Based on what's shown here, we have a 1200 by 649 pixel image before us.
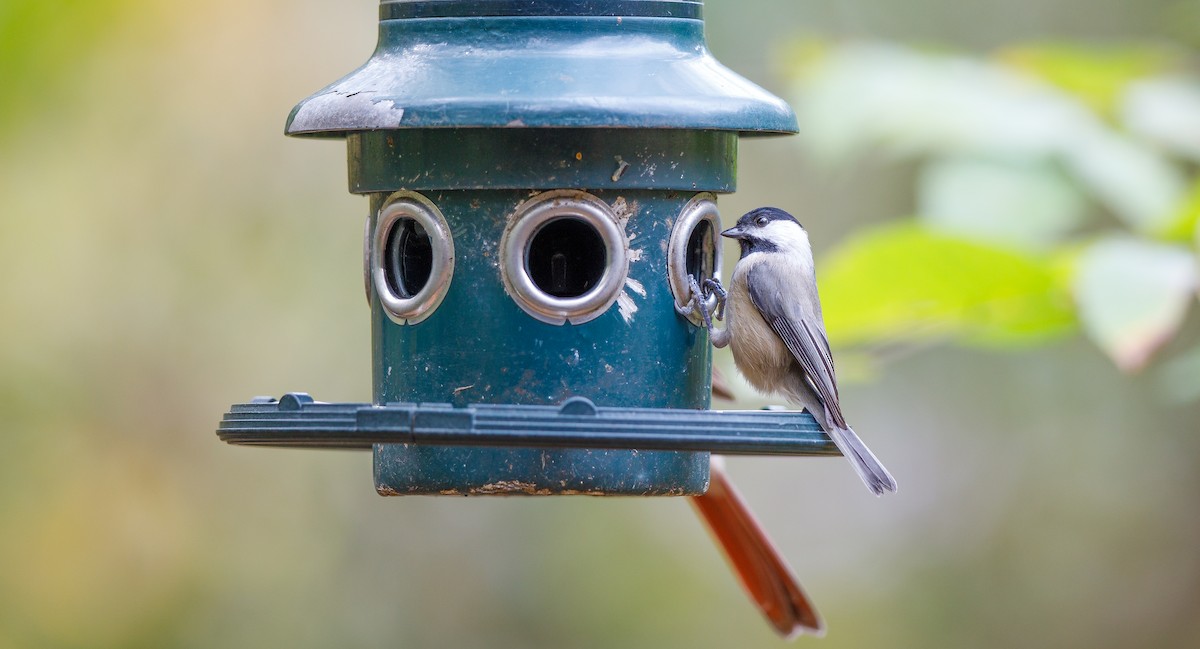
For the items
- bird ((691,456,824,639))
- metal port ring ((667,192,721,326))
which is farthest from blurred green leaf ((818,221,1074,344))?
bird ((691,456,824,639))

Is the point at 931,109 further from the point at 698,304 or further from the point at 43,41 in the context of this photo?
the point at 43,41

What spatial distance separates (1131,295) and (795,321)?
0.89 m

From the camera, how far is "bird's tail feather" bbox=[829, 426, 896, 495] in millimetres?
3857

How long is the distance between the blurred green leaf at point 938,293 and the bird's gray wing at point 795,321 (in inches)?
2.4

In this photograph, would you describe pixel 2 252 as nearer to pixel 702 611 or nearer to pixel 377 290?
pixel 377 290

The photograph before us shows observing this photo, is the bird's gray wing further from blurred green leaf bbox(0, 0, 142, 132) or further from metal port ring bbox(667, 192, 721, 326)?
blurred green leaf bbox(0, 0, 142, 132)

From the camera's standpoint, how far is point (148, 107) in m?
8.12

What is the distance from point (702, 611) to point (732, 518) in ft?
→ 17.9

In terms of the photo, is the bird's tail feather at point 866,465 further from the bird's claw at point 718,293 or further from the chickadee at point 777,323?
the bird's claw at point 718,293

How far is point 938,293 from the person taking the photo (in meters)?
4.07

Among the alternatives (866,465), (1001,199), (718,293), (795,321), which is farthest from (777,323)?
(1001,199)

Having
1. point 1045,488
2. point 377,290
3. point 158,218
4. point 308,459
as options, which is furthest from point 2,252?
point 1045,488

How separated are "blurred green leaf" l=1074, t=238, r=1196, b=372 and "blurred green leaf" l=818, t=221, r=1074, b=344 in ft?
0.43

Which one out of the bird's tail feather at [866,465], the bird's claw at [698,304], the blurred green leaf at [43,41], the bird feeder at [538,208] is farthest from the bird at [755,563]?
the blurred green leaf at [43,41]
